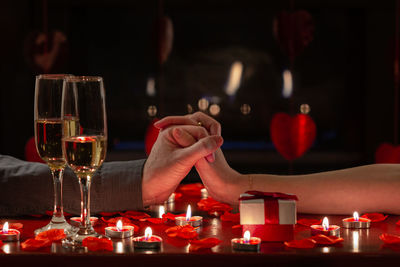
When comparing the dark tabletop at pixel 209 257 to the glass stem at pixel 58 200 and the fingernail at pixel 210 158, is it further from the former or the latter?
the fingernail at pixel 210 158

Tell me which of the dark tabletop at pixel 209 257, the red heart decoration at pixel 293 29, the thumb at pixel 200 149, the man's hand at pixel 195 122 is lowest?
the dark tabletop at pixel 209 257

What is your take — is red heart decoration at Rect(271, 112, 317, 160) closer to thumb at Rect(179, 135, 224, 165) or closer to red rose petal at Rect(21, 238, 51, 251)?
thumb at Rect(179, 135, 224, 165)

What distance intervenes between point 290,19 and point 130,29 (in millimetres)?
1523

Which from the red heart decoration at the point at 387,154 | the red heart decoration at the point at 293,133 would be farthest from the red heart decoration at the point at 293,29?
the red heart decoration at the point at 387,154

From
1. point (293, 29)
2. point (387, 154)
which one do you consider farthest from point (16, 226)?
point (293, 29)

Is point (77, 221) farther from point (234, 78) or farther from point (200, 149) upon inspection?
point (234, 78)

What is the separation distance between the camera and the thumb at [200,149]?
96cm

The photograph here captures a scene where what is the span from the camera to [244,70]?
12.4 feet

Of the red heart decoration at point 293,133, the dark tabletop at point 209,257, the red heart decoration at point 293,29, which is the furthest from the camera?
the red heart decoration at point 293,29

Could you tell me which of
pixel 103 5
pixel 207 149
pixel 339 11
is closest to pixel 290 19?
pixel 339 11

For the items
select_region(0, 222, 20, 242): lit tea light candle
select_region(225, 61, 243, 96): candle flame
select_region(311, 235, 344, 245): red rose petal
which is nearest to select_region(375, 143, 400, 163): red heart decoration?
select_region(311, 235, 344, 245): red rose petal

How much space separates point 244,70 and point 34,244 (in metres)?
3.16

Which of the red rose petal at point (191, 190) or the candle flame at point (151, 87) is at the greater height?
→ the candle flame at point (151, 87)

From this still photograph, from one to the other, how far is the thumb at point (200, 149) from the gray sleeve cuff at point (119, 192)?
11 cm
